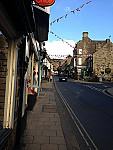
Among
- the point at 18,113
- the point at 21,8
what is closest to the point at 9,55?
the point at 21,8

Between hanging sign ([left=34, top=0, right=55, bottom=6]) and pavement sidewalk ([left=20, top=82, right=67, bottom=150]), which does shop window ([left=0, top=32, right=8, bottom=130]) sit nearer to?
pavement sidewalk ([left=20, top=82, right=67, bottom=150])

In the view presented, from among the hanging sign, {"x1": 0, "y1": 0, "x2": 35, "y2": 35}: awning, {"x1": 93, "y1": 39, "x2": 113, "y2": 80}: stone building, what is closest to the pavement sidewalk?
{"x1": 0, "y1": 0, "x2": 35, "y2": 35}: awning

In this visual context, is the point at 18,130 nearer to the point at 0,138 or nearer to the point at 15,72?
the point at 0,138

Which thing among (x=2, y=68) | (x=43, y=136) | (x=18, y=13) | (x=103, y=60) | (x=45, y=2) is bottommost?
(x=43, y=136)

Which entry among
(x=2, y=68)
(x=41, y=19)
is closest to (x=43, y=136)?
(x=2, y=68)

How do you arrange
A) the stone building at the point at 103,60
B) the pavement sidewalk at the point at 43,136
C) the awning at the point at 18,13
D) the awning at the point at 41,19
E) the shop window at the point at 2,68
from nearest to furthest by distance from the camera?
the awning at the point at 18,13 < the shop window at the point at 2,68 < the pavement sidewalk at the point at 43,136 < the awning at the point at 41,19 < the stone building at the point at 103,60

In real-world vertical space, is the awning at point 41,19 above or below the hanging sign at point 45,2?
above

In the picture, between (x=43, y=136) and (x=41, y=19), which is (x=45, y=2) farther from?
(x=43, y=136)

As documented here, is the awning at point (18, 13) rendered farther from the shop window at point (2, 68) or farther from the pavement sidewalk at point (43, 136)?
the pavement sidewalk at point (43, 136)

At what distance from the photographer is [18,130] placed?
271 centimetres

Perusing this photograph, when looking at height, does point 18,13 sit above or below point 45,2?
below

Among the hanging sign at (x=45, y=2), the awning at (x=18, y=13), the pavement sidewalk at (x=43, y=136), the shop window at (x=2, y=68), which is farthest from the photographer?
the hanging sign at (x=45, y=2)

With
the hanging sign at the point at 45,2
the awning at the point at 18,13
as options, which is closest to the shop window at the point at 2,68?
the awning at the point at 18,13

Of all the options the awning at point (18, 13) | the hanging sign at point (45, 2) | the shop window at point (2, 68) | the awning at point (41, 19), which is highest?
the awning at point (41, 19)
